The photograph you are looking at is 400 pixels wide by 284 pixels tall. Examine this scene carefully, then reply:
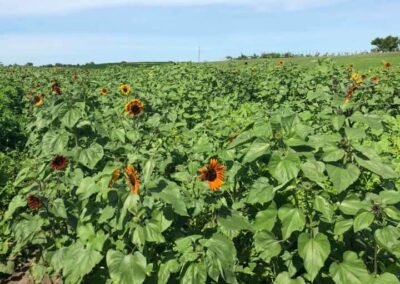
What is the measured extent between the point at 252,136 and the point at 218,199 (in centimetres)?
41

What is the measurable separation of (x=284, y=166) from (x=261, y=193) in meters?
0.23

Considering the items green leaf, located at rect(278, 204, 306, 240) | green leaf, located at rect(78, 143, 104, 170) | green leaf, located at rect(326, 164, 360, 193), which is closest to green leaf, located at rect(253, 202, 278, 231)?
green leaf, located at rect(278, 204, 306, 240)

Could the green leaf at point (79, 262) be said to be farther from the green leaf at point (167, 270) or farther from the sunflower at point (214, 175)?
the sunflower at point (214, 175)

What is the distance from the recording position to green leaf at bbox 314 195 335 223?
2.65 m

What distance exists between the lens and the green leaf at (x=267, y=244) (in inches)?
111

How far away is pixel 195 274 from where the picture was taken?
103 inches

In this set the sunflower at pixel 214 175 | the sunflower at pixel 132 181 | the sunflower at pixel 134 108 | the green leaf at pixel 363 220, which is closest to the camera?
the green leaf at pixel 363 220

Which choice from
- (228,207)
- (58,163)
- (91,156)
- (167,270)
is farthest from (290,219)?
(58,163)

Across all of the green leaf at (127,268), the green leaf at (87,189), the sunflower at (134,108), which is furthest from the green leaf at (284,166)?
the sunflower at (134,108)

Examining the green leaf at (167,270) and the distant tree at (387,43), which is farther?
the distant tree at (387,43)

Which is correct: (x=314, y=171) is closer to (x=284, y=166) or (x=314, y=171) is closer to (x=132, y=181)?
(x=284, y=166)

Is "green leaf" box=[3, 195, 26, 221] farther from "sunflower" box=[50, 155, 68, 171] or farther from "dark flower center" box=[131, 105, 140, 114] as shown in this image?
"dark flower center" box=[131, 105, 140, 114]

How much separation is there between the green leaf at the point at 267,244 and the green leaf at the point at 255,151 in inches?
16.0

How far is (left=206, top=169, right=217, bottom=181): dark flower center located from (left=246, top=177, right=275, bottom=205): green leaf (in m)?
0.22
